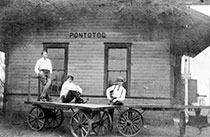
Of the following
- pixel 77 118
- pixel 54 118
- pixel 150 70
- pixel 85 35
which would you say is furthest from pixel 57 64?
pixel 77 118

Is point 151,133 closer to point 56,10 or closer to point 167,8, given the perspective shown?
point 167,8

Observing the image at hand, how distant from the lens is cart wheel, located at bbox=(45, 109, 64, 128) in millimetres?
13961

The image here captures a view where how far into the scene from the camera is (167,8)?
49.5ft

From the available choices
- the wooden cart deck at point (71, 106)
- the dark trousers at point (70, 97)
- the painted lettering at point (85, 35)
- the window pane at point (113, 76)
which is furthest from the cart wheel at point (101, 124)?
the painted lettering at point (85, 35)

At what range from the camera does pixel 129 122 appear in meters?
12.8

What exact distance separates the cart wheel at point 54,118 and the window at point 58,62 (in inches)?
73.3

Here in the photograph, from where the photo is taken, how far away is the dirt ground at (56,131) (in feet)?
42.9

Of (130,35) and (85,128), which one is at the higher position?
(130,35)

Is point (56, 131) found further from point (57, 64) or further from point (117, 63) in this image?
point (117, 63)

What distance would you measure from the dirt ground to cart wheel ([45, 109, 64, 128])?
26cm

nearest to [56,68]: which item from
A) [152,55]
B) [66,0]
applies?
[66,0]

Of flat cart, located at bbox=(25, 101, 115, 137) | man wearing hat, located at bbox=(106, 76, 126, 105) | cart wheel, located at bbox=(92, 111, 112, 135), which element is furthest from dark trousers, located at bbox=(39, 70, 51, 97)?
man wearing hat, located at bbox=(106, 76, 126, 105)

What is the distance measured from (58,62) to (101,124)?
4490 mm

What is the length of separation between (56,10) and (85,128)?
248 inches
